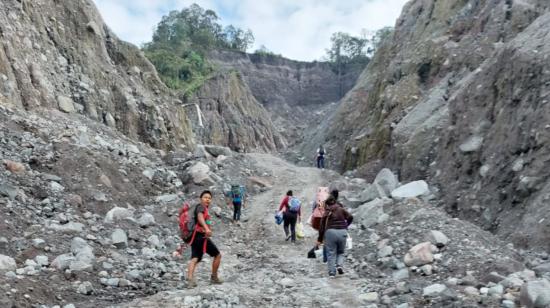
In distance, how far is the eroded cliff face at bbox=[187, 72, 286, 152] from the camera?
4422 centimetres

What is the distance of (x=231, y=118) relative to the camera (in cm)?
4750

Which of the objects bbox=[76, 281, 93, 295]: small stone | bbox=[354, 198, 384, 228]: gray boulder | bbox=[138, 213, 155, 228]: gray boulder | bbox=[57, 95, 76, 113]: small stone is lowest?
bbox=[76, 281, 93, 295]: small stone

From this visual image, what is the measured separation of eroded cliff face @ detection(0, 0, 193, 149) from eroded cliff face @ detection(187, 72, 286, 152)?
57.7ft

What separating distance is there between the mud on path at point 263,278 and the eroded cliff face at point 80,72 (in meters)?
7.36

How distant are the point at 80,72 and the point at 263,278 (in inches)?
530

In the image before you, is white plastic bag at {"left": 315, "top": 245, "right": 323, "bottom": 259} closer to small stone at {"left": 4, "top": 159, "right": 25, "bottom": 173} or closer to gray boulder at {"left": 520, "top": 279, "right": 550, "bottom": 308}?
gray boulder at {"left": 520, "top": 279, "right": 550, "bottom": 308}

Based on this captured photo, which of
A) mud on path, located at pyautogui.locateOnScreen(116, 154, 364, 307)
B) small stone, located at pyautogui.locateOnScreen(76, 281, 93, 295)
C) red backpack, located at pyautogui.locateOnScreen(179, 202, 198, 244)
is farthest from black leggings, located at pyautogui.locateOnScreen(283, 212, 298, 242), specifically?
small stone, located at pyautogui.locateOnScreen(76, 281, 93, 295)

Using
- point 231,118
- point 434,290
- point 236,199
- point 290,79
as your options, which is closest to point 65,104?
point 236,199

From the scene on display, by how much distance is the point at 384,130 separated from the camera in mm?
21781

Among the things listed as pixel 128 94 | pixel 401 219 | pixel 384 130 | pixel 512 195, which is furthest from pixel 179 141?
pixel 512 195

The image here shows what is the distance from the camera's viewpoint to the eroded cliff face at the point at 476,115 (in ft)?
31.3

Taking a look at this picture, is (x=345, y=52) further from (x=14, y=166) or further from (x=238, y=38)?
(x=14, y=166)

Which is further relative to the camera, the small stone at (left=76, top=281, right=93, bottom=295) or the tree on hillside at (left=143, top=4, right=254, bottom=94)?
the tree on hillside at (left=143, top=4, right=254, bottom=94)

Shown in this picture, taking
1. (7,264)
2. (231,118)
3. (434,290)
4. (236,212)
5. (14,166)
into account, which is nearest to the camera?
(434,290)
